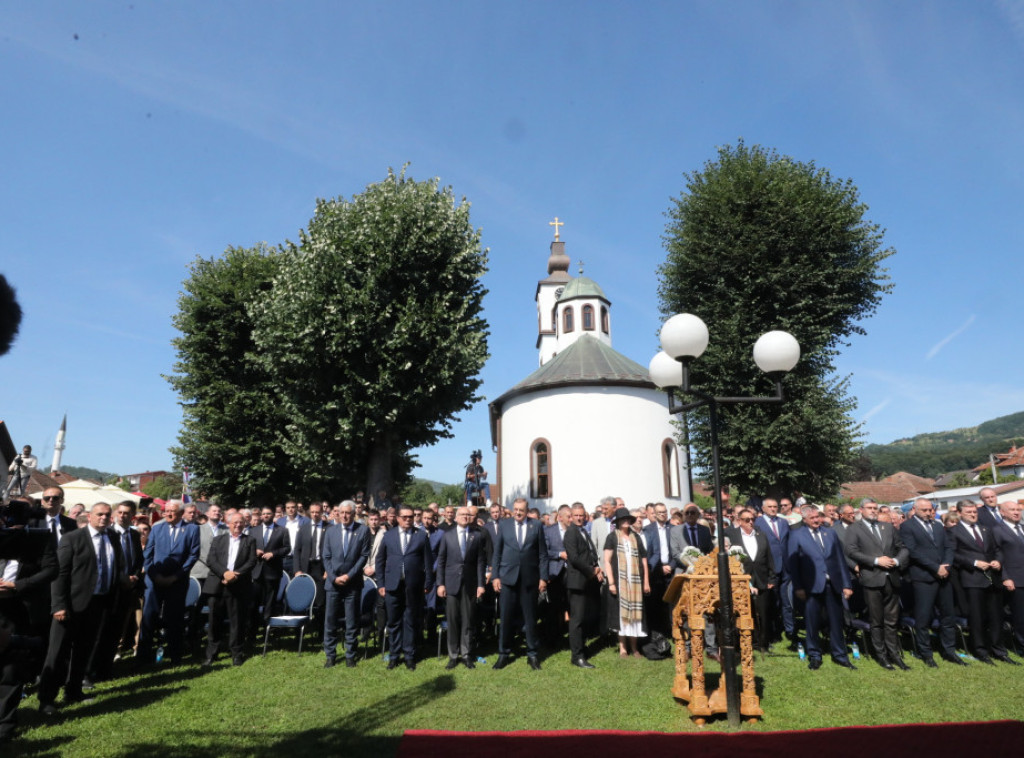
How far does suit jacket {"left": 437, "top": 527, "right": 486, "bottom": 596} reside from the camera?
8422mm

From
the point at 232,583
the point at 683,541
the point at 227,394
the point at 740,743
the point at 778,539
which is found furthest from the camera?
the point at 227,394

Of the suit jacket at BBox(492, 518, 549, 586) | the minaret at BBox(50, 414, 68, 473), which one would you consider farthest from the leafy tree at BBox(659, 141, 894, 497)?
the minaret at BBox(50, 414, 68, 473)

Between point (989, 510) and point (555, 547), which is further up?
point (989, 510)

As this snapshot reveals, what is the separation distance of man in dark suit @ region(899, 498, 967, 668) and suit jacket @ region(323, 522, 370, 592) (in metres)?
7.73

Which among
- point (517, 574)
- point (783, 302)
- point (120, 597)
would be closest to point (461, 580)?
point (517, 574)

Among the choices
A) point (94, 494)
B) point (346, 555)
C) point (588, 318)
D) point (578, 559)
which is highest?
point (588, 318)

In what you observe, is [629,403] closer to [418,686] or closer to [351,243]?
[351,243]

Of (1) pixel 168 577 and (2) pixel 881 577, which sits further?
(1) pixel 168 577

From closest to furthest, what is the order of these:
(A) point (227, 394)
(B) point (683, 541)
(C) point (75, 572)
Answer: (C) point (75, 572), (B) point (683, 541), (A) point (227, 394)

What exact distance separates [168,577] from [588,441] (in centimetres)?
1846

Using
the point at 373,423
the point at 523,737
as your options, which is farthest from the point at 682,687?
the point at 373,423

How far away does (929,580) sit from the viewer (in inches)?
329

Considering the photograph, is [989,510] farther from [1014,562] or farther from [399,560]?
[399,560]

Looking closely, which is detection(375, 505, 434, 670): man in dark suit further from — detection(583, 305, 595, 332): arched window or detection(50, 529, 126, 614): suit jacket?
detection(583, 305, 595, 332): arched window
